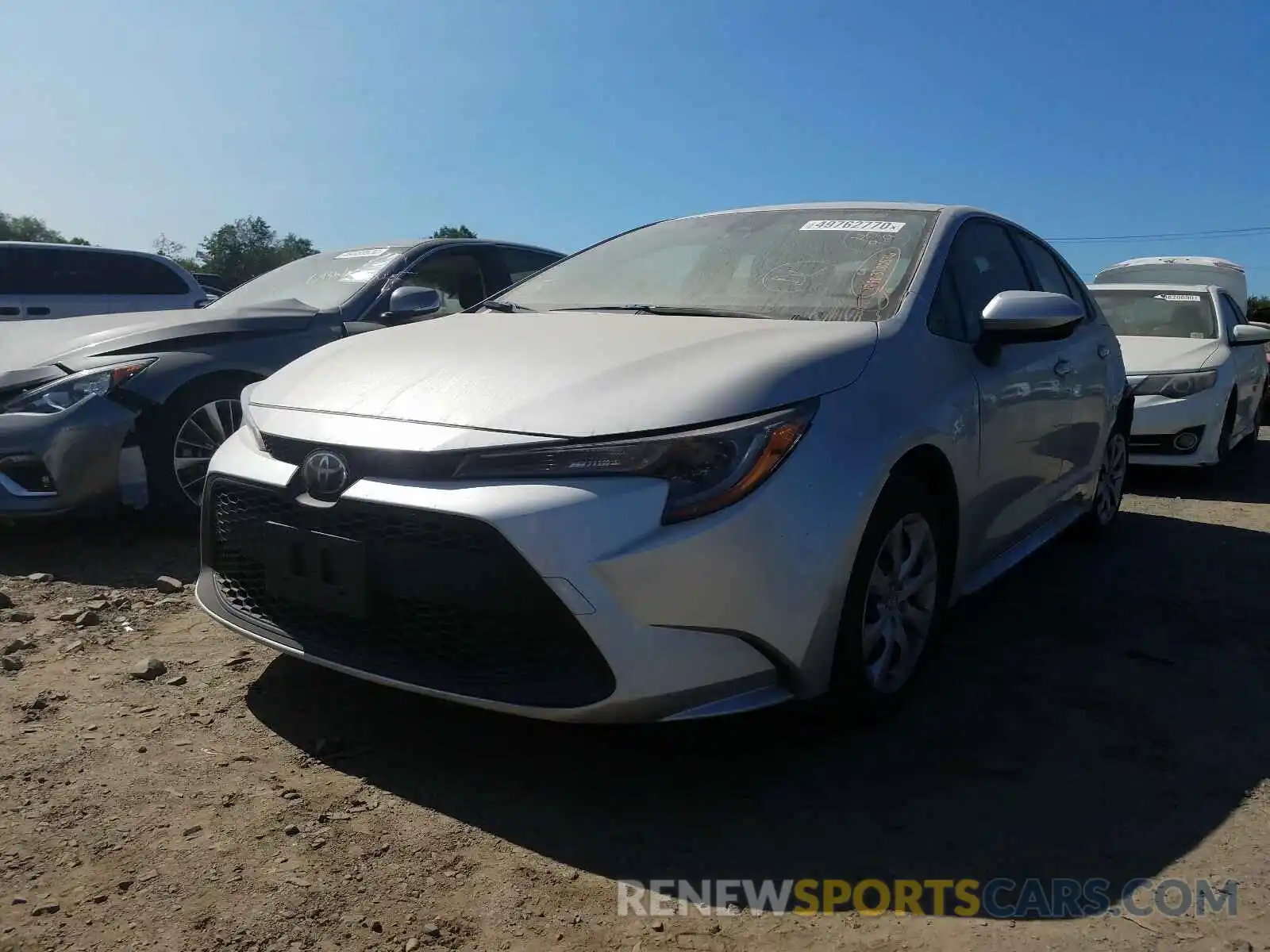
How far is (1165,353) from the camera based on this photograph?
740 cm

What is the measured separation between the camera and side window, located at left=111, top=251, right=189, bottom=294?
33.7ft

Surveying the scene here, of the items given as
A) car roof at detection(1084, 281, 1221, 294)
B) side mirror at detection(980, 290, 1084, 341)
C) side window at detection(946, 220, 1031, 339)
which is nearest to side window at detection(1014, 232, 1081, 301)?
side window at detection(946, 220, 1031, 339)

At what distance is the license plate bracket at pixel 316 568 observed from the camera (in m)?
2.43

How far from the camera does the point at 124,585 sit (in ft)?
13.3

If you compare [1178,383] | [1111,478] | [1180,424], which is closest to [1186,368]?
[1178,383]

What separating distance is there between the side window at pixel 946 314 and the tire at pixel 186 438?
120 inches

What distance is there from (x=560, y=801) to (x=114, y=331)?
3.40 metres

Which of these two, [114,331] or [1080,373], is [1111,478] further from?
[114,331]

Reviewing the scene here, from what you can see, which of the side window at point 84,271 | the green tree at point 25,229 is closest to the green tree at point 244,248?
the green tree at point 25,229

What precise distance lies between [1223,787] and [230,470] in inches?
105

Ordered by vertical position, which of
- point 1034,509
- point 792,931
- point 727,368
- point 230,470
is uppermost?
point 727,368

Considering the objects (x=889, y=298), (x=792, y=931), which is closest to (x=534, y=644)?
(x=792, y=931)

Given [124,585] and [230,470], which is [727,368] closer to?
[230,470]

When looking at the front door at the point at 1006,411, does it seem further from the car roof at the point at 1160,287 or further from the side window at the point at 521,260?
the car roof at the point at 1160,287
